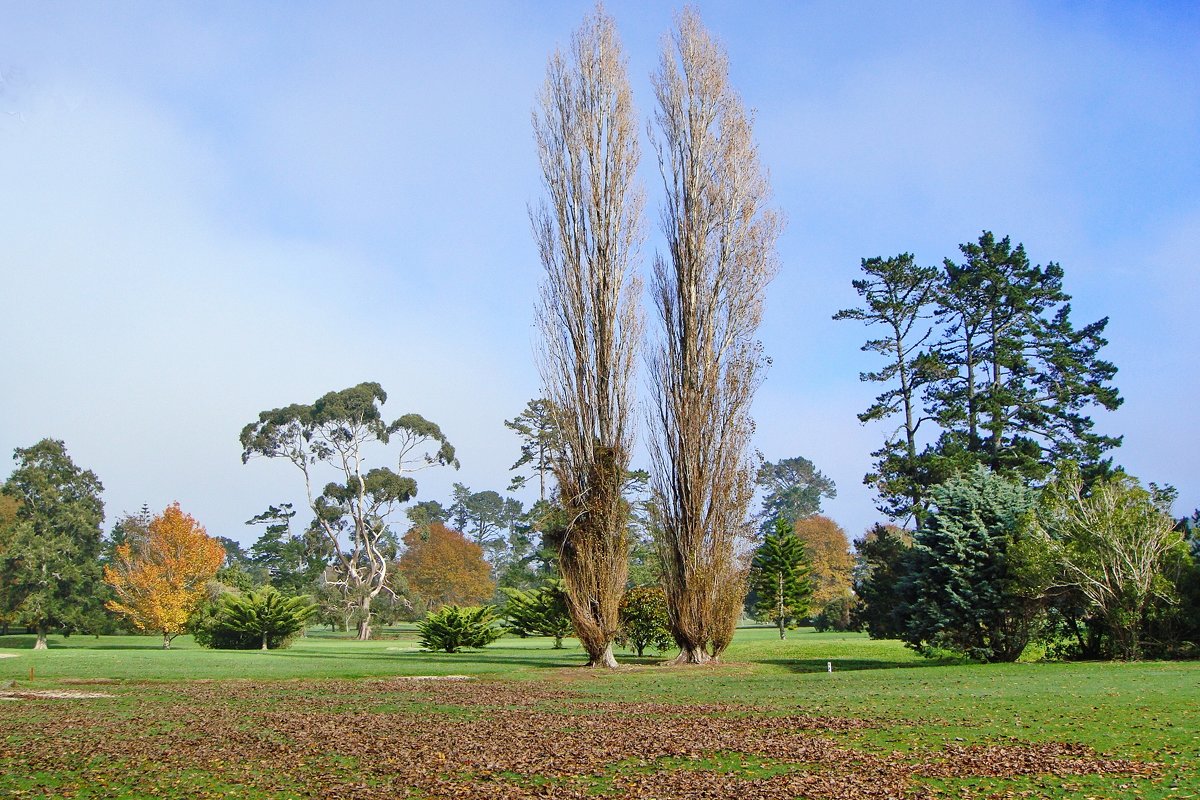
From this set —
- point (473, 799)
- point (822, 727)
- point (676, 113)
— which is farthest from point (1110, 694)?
point (676, 113)

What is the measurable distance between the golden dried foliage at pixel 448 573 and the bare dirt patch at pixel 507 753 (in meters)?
55.3

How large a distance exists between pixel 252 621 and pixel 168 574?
757 centimetres

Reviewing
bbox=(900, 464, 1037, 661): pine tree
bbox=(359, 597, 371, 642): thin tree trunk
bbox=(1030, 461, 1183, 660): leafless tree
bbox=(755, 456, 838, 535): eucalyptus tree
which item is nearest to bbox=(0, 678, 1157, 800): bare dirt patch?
bbox=(900, 464, 1037, 661): pine tree

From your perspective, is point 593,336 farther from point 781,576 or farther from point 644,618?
point 781,576

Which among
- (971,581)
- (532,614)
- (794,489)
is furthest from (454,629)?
(794,489)

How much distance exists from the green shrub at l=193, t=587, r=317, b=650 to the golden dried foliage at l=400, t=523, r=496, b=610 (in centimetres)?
3173

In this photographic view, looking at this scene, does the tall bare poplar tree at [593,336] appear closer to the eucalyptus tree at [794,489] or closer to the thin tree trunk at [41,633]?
the thin tree trunk at [41,633]

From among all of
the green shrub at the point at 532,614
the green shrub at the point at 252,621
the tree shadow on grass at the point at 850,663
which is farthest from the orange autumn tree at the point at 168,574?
the tree shadow on grass at the point at 850,663

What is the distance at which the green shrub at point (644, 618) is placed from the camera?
1054 inches

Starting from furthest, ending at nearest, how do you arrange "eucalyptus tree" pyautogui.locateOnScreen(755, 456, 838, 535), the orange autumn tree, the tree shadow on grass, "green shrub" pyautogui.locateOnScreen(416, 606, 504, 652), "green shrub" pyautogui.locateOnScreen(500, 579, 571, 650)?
"eucalyptus tree" pyautogui.locateOnScreen(755, 456, 838, 535) → the orange autumn tree → "green shrub" pyautogui.locateOnScreen(500, 579, 571, 650) → "green shrub" pyautogui.locateOnScreen(416, 606, 504, 652) → the tree shadow on grass

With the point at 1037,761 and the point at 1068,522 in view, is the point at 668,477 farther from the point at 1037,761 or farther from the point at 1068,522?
the point at 1037,761

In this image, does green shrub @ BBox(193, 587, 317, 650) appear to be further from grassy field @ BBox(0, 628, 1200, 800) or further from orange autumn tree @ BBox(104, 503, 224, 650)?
grassy field @ BBox(0, 628, 1200, 800)

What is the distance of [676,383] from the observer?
24.1m

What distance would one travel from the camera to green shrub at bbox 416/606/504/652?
99.9 feet
